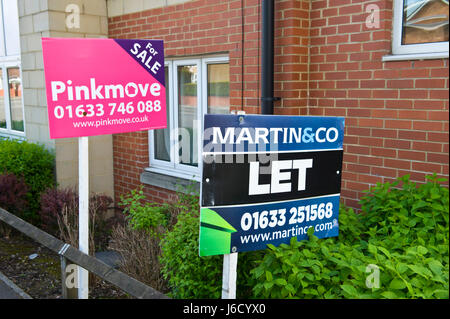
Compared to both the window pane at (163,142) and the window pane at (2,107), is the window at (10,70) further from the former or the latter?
the window pane at (163,142)

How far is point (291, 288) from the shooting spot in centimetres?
256

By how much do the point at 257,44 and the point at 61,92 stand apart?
7.10ft

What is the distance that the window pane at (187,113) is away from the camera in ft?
20.1

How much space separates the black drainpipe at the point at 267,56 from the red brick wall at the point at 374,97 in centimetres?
40

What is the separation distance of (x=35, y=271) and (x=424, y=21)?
447cm

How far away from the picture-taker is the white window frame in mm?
3791

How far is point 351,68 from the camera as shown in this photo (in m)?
4.29

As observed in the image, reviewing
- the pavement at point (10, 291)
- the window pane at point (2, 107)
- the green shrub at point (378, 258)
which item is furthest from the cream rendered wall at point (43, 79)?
the green shrub at point (378, 258)

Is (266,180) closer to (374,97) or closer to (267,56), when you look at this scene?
(374,97)

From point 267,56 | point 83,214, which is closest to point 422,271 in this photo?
point 83,214

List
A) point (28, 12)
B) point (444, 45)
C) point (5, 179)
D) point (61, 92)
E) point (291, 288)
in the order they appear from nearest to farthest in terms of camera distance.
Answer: point (291, 288), point (61, 92), point (444, 45), point (5, 179), point (28, 12)

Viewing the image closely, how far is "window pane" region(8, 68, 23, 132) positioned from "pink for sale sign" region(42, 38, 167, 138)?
17.2 ft
